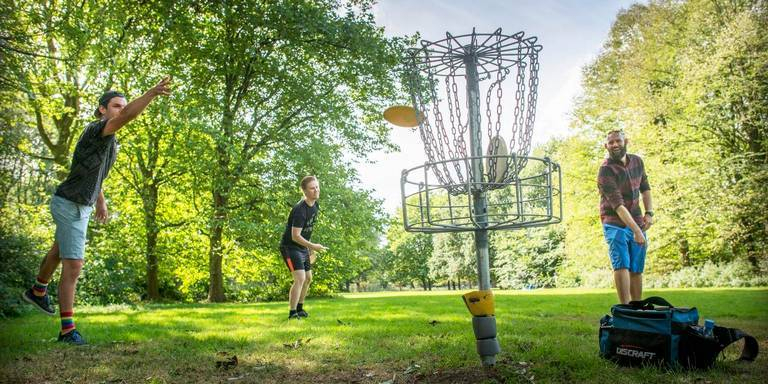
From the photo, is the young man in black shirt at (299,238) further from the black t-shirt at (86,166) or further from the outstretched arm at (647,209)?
the outstretched arm at (647,209)

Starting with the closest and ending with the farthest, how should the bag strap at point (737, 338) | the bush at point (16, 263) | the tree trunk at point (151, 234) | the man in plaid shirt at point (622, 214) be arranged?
the bag strap at point (737, 338) < the man in plaid shirt at point (622, 214) < the bush at point (16, 263) < the tree trunk at point (151, 234)

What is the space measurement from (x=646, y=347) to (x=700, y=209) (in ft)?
59.6

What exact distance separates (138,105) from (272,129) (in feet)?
38.5

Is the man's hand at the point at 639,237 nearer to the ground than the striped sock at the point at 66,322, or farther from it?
farther from it

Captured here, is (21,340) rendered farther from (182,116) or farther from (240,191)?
(240,191)

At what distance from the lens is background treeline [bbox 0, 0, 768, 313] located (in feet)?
41.6

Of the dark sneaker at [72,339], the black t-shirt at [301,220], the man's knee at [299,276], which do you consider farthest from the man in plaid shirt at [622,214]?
the dark sneaker at [72,339]

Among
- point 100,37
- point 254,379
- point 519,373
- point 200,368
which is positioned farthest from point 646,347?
point 100,37

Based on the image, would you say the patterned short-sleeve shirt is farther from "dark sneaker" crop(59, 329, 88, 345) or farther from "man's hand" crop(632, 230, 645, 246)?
"dark sneaker" crop(59, 329, 88, 345)

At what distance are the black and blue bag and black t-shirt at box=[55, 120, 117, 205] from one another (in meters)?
4.84

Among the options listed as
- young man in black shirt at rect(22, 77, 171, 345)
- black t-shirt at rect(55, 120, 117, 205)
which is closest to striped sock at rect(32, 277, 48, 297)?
young man in black shirt at rect(22, 77, 171, 345)

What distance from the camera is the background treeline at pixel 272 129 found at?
12.7m

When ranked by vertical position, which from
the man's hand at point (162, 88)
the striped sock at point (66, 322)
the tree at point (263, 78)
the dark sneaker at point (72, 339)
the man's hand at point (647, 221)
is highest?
the tree at point (263, 78)

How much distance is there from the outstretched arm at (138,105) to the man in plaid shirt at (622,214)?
4265mm
